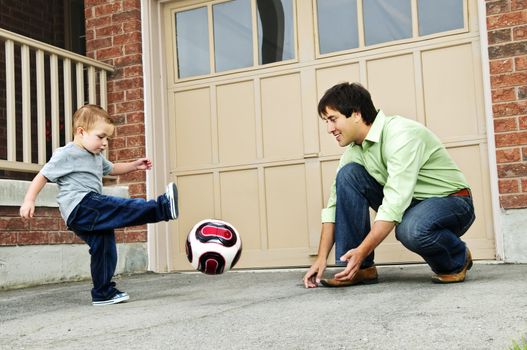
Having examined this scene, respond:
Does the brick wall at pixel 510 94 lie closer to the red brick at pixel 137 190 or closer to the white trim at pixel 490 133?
the white trim at pixel 490 133

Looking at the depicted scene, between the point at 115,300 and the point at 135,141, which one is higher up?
the point at 135,141

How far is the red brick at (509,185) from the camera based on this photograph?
438 cm

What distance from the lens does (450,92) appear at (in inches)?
186

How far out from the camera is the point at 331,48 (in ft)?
17.0

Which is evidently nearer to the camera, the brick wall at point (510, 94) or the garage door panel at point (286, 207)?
the brick wall at point (510, 94)

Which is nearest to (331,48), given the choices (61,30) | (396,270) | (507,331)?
(396,270)

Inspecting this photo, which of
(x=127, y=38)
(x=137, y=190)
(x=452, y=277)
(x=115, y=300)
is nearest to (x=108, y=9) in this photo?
(x=127, y=38)

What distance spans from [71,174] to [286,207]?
2.04 metres

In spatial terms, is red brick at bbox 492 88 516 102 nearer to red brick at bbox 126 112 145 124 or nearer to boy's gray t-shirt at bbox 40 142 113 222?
boy's gray t-shirt at bbox 40 142 113 222

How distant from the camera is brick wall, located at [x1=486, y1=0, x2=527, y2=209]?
14.4 feet

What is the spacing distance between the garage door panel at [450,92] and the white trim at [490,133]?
0.38 ft

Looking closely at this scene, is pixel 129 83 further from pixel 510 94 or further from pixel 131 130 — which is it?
pixel 510 94

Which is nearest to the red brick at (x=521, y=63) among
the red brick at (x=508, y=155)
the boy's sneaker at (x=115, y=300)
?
the red brick at (x=508, y=155)

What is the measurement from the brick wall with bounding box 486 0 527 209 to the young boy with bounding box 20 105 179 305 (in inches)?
89.3
